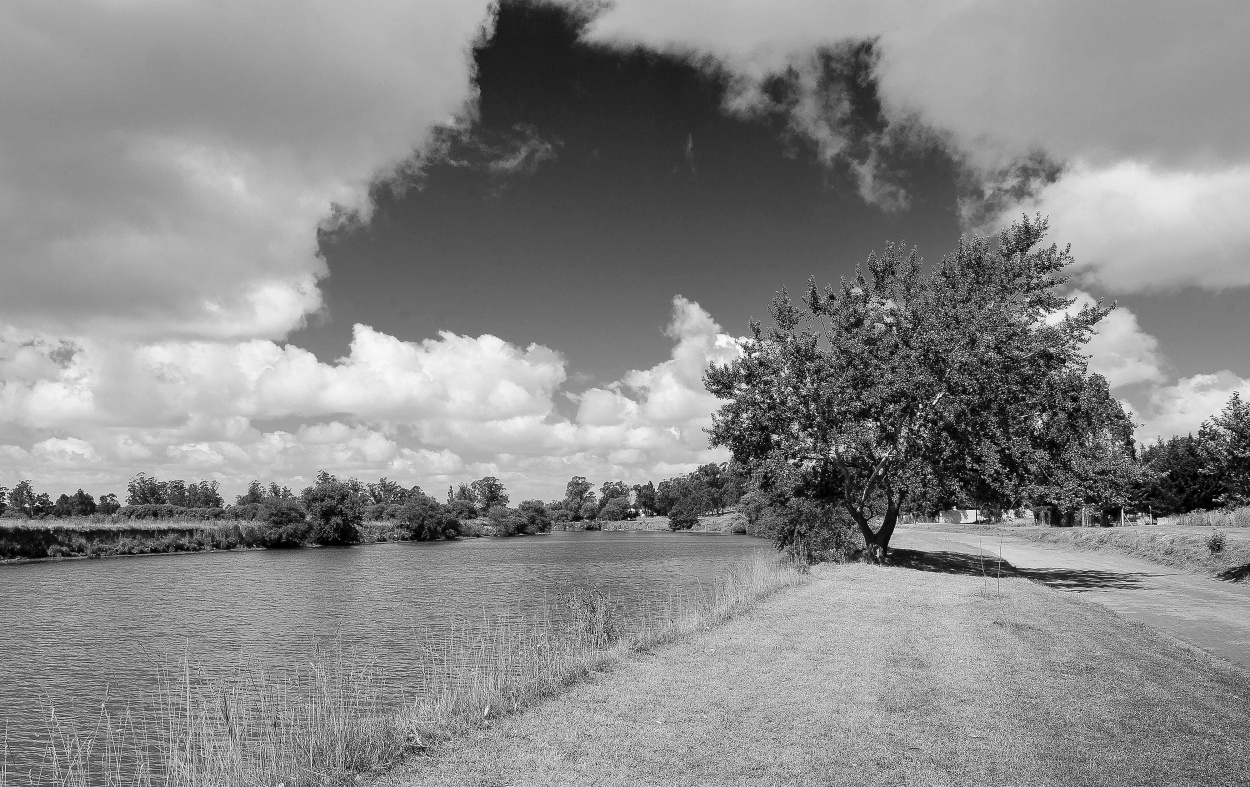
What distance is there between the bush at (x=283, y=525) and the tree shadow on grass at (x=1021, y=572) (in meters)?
75.2

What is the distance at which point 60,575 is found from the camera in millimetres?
48594

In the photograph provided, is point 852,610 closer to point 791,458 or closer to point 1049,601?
point 1049,601

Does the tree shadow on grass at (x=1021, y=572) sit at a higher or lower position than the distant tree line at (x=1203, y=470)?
lower

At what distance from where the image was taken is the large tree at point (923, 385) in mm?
A: 27891

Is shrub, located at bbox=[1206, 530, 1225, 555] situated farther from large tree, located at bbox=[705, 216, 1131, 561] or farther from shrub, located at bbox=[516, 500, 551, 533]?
shrub, located at bbox=[516, 500, 551, 533]

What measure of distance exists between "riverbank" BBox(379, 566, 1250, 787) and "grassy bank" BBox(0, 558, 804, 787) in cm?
68

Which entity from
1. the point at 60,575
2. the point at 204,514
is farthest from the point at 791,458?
the point at 204,514

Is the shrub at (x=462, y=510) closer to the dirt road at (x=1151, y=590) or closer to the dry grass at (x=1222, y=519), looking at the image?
the dirt road at (x=1151, y=590)

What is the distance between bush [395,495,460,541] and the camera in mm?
111688

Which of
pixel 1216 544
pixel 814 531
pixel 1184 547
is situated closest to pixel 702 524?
pixel 814 531

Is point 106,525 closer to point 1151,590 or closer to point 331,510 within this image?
point 331,510

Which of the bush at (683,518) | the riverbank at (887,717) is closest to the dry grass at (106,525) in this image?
the riverbank at (887,717)

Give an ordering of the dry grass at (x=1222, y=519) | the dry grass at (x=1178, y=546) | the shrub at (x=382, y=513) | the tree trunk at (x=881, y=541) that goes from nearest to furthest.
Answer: the dry grass at (x=1178, y=546) → the tree trunk at (x=881, y=541) → the dry grass at (x=1222, y=519) → the shrub at (x=382, y=513)

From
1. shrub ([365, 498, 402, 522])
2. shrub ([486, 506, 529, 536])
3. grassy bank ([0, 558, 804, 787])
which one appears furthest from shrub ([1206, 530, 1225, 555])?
shrub ([486, 506, 529, 536])
